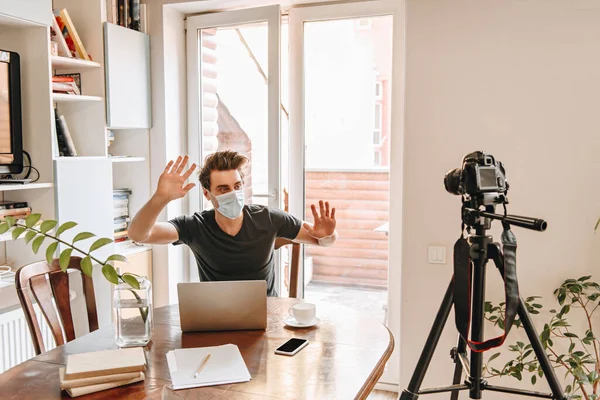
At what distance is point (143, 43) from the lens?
3.12 meters

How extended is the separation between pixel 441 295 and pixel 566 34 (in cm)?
126

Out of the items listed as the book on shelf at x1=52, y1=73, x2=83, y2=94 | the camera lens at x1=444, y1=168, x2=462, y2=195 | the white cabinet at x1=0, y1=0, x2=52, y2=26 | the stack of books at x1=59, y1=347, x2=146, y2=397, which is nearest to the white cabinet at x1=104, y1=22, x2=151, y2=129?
the book on shelf at x1=52, y1=73, x2=83, y2=94

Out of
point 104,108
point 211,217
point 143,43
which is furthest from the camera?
point 143,43

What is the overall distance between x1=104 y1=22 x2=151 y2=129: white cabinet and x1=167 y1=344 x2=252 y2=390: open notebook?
170 cm

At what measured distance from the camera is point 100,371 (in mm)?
1336

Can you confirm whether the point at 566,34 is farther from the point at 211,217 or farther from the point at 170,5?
the point at 170,5

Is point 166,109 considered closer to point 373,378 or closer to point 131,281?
point 131,281

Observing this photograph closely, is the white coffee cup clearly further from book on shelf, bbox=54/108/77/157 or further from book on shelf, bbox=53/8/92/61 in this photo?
book on shelf, bbox=53/8/92/61

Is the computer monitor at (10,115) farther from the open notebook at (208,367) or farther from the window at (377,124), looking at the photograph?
the window at (377,124)

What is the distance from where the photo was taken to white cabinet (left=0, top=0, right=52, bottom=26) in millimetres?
2328

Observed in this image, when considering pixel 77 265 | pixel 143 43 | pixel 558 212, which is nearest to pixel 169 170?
pixel 77 265

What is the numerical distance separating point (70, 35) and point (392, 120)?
64.7 inches

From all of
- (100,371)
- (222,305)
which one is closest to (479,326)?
(222,305)

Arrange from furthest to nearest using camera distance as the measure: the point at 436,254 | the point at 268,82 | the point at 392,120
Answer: the point at 268,82 < the point at 392,120 < the point at 436,254
